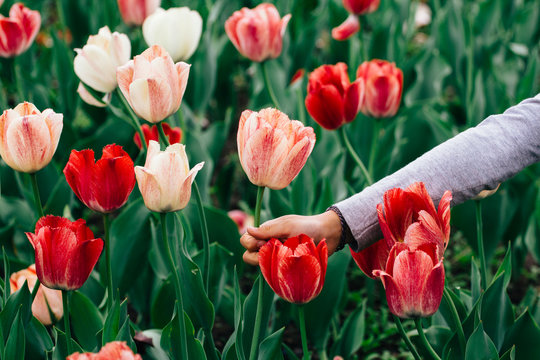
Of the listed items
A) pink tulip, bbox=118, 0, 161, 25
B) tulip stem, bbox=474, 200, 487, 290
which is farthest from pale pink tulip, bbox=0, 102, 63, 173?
pink tulip, bbox=118, 0, 161, 25

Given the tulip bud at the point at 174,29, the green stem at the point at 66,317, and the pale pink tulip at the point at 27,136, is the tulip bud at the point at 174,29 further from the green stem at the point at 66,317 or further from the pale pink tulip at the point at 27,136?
the green stem at the point at 66,317

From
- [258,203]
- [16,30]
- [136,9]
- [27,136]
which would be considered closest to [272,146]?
[258,203]

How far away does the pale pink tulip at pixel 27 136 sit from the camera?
3.20 feet

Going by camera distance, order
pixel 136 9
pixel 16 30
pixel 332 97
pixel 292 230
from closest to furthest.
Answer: pixel 292 230, pixel 332 97, pixel 16 30, pixel 136 9

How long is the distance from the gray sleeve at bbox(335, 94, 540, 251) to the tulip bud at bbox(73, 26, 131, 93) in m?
0.50

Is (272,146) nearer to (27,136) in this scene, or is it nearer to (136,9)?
(27,136)

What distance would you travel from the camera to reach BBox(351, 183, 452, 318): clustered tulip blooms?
816 mm

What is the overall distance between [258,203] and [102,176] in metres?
0.21

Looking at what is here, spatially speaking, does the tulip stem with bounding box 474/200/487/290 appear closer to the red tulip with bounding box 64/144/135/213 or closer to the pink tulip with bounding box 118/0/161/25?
the red tulip with bounding box 64/144/135/213

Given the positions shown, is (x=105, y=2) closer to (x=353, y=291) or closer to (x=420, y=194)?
(x=353, y=291)

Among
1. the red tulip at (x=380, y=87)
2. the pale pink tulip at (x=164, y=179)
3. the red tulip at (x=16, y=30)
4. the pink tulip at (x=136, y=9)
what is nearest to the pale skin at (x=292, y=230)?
the pale pink tulip at (x=164, y=179)

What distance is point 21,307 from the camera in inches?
39.9

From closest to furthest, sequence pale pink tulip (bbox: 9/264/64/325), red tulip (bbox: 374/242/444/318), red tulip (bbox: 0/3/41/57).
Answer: red tulip (bbox: 374/242/444/318) < pale pink tulip (bbox: 9/264/64/325) < red tulip (bbox: 0/3/41/57)

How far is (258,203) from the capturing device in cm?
94
